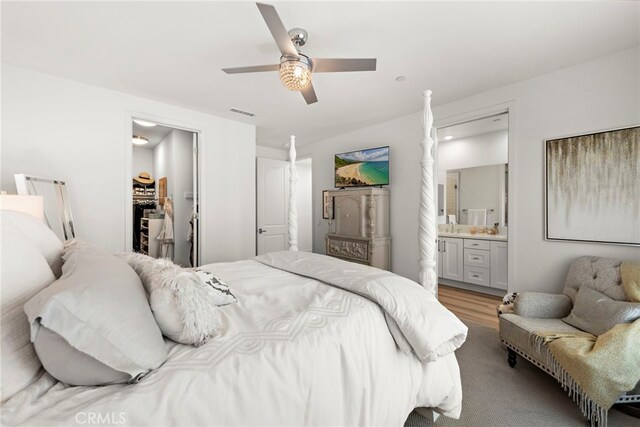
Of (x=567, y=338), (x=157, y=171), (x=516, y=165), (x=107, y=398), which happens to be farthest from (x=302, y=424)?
(x=157, y=171)

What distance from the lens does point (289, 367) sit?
884mm

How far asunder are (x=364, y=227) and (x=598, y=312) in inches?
93.0

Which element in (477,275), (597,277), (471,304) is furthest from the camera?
(477,275)

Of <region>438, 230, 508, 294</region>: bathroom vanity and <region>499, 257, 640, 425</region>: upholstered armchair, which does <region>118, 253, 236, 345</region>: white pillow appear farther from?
<region>438, 230, 508, 294</region>: bathroom vanity

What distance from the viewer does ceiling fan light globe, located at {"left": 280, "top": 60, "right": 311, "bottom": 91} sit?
5.48 ft

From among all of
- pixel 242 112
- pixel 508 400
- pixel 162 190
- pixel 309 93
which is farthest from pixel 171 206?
pixel 508 400

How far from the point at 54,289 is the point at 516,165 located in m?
3.46

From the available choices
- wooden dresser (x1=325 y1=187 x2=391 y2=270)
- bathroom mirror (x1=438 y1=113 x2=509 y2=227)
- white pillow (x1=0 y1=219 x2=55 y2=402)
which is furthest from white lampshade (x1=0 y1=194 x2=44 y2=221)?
bathroom mirror (x1=438 y1=113 x2=509 y2=227)

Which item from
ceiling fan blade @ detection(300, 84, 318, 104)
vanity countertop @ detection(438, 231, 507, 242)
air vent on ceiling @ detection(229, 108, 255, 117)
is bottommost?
vanity countertop @ detection(438, 231, 507, 242)

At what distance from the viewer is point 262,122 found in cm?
389

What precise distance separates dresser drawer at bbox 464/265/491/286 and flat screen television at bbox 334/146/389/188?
1.84 metres

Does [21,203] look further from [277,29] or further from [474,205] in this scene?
[474,205]

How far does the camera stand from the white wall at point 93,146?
2371 millimetres

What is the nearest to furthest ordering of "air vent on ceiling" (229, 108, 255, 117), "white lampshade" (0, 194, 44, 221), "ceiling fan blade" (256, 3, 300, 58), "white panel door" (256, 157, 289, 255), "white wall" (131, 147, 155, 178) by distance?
1. "ceiling fan blade" (256, 3, 300, 58)
2. "white lampshade" (0, 194, 44, 221)
3. "air vent on ceiling" (229, 108, 255, 117)
4. "white panel door" (256, 157, 289, 255)
5. "white wall" (131, 147, 155, 178)
